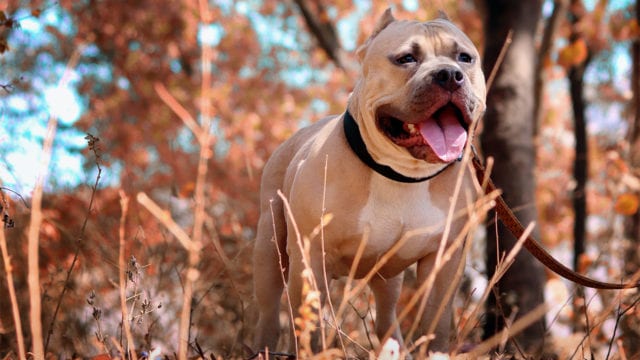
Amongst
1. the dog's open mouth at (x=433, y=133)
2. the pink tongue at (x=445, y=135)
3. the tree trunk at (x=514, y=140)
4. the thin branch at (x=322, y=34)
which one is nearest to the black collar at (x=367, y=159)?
the dog's open mouth at (x=433, y=133)

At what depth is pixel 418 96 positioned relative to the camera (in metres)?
2.81

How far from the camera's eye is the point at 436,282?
3227mm

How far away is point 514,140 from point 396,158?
2.43m

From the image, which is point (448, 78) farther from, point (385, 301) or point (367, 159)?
point (385, 301)

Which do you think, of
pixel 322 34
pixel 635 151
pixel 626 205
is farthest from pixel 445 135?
pixel 322 34

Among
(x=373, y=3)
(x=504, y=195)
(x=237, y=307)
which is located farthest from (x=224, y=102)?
(x=504, y=195)

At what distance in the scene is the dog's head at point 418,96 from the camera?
281cm

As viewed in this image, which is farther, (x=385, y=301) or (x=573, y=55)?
(x=573, y=55)

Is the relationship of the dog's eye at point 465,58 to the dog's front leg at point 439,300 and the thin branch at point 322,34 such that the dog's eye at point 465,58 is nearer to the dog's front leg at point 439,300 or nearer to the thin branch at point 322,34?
the dog's front leg at point 439,300

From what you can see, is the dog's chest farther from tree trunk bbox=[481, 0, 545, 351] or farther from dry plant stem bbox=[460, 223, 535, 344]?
tree trunk bbox=[481, 0, 545, 351]

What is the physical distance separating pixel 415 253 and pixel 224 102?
1027 centimetres

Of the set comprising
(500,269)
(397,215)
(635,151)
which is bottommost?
(635,151)

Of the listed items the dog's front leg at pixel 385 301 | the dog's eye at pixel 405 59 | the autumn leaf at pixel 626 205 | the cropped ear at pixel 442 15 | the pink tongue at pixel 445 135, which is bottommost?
the autumn leaf at pixel 626 205

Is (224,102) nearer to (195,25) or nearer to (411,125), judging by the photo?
(195,25)
